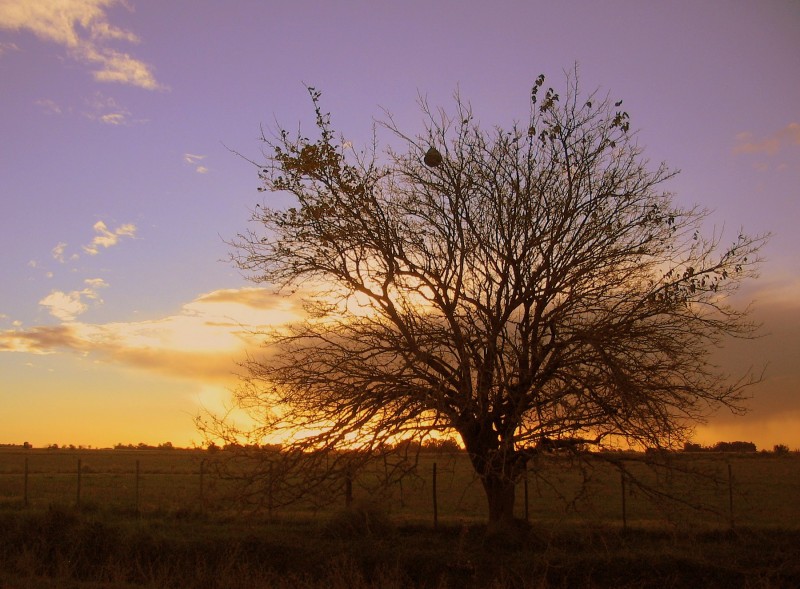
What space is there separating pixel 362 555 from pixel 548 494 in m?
14.9

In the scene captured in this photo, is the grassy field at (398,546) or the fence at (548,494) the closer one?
the fence at (548,494)

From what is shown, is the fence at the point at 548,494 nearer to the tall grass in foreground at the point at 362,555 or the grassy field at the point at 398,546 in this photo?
the grassy field at the point at 398,546

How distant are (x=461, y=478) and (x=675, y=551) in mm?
19498

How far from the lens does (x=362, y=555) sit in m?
13.9

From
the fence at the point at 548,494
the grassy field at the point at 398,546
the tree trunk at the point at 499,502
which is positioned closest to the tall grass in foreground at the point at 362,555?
Result: the grassy field at the point at 398,546

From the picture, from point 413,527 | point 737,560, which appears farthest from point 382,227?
point 737,560

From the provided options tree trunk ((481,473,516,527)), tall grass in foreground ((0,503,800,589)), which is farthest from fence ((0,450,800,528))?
Result: tall grass in foreground ((0,503,800,589))

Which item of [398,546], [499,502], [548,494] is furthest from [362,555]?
[548,494]

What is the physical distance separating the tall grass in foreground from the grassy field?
0.04m

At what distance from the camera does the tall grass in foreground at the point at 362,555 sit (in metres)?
12.0

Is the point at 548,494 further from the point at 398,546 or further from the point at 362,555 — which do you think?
the point at 362,555

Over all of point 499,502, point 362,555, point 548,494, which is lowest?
point 548,494

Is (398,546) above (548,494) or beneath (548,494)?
above

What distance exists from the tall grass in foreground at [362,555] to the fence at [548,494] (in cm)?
71
